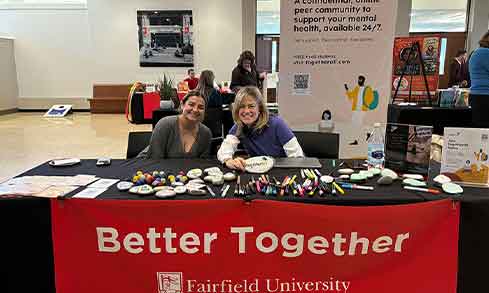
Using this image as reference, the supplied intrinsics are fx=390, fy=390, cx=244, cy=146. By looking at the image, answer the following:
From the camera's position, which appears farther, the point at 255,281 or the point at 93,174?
the point at 93,174

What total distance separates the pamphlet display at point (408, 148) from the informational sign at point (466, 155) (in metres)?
0.10

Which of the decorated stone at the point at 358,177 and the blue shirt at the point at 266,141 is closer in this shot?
the decorated stone at the point at 358,177

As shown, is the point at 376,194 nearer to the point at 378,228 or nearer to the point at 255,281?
the point at 378,228

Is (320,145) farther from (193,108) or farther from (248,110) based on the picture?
(193,108)

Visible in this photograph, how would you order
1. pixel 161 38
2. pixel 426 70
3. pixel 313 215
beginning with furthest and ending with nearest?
1. pixel 161 38
2. pixel 426 70
3. pixel 313 215

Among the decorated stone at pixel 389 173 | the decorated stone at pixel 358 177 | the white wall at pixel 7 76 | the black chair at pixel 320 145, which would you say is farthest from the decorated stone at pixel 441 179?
the white wall at pixel 7 76

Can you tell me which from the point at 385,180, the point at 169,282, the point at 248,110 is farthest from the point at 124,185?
the point at 385,180

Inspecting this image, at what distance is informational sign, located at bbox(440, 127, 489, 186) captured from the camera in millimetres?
1513

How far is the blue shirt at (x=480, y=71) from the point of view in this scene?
3.46 m

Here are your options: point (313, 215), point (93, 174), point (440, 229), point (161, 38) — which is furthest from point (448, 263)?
point (161, 38)

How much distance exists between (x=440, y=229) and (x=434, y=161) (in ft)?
1.89

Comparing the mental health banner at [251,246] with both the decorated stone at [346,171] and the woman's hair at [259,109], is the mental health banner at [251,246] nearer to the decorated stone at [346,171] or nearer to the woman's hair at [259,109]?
the decorated stone at [346,171]

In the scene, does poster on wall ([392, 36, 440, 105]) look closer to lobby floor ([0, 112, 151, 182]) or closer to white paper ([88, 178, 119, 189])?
white paper ([88, 178, 119, 189])

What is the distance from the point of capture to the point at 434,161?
1874 millimetres
